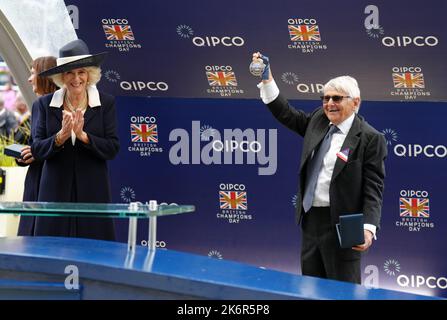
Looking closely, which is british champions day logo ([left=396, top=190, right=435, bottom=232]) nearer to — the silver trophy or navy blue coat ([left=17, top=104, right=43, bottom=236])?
the silver trophy

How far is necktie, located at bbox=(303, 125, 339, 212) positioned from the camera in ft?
11.5

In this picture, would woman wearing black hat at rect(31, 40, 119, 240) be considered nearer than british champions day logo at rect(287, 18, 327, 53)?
Yes

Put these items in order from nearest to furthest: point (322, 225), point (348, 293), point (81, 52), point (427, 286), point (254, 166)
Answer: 1. point (348, 293)
2. point (322, 225)
3. point (81, 52)
4. point (427, 286)
5. point (254, 166)

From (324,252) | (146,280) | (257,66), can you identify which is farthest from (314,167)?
(146,280)

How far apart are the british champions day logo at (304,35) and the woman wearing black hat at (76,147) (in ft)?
6.93

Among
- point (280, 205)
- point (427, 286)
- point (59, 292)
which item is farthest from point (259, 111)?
point (59, 292)

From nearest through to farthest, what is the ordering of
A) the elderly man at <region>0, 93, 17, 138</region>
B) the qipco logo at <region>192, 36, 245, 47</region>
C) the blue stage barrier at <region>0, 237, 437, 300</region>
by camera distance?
the blue stage barrier at <region>0, 237, 437, 300</region> < the qipco logo at <region>192, 36, 245, 47</region> < the elderly man at <region>0, 93, 17, 138</region>

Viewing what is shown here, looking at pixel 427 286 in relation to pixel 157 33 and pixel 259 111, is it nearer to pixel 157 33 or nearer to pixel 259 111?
pixel 259 111

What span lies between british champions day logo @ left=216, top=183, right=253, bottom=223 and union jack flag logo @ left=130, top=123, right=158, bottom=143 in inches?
27.4

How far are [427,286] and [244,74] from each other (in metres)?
2.16

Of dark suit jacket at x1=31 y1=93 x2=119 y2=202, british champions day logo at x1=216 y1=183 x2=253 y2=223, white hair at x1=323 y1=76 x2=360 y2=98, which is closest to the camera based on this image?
white hair at x1=323 y1=76 x2=360 y2=98

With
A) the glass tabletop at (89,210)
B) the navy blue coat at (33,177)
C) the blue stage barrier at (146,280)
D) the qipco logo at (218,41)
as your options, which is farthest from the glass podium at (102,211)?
the qipco logo at (218,41)

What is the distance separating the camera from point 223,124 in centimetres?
568

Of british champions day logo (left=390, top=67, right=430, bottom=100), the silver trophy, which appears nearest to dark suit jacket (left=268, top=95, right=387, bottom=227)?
the silver trophy
